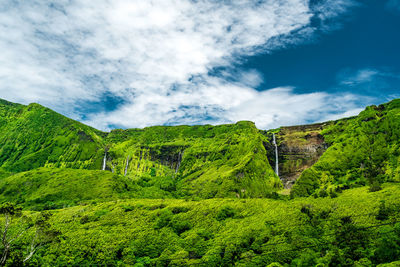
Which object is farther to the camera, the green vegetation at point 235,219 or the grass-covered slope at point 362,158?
the grass-covered slope at point 362,158

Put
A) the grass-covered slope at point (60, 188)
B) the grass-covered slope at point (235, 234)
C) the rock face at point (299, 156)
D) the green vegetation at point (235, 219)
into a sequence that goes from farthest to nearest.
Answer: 1. the rock face at point (299, 156)
2. the grass-covered slope at point (60, 188)
3. the green vegetation at point (235, 219)
4. the grass-covered slope at point (235, 234)

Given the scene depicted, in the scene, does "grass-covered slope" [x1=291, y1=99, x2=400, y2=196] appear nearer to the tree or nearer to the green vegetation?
the green vegetation

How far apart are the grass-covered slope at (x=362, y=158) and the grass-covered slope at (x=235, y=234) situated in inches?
1413

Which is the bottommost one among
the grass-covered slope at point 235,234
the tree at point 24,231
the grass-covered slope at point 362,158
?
the grass-covered slope at point 235,234

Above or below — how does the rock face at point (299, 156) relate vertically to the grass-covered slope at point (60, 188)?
above

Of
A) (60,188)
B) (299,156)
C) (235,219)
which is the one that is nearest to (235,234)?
(235,219)

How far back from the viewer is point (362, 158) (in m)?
128

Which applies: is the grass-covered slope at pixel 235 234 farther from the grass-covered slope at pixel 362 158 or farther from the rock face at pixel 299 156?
the rock face at pixel 299 156

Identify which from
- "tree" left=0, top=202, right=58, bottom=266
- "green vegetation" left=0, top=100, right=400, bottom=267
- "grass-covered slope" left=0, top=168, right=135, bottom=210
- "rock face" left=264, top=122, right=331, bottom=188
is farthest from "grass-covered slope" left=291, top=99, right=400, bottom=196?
"grass-covered slope" left=0, top=168, right=135, bottom=210

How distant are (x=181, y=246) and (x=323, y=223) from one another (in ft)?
132

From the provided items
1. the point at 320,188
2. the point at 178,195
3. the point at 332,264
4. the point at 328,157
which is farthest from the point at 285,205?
the point at 178,195

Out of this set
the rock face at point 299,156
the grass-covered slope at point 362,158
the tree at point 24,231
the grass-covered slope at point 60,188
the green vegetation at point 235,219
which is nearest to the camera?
the tree at point 24,231

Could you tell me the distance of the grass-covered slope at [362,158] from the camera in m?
114

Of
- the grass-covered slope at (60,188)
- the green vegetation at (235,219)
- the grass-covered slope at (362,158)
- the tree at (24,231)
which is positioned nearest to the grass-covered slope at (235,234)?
the green vegetation at (235,219)
